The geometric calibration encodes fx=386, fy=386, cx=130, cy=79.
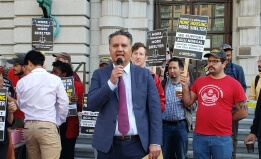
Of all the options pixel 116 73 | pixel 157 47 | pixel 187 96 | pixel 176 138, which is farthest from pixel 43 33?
pixel 116 73

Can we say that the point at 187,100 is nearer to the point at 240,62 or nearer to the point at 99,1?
the point at 240,62

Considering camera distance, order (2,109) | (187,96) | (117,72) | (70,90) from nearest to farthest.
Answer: (117,72) < (2,109) < (187,96) < (70,90)

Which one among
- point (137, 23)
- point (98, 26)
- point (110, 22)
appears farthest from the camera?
point (98, 26)

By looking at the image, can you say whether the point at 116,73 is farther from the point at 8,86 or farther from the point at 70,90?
the point at 70,90

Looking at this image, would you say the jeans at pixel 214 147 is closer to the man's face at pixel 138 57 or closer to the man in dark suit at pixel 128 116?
the man's face at pixel 138 57

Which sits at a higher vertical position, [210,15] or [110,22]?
[210,15]

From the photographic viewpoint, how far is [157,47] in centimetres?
708

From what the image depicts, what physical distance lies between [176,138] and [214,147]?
99 centimetres

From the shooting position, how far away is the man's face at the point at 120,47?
3.63 metres

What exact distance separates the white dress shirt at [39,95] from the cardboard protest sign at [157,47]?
234 cm

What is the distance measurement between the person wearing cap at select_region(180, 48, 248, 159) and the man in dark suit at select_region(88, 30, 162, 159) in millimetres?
1417

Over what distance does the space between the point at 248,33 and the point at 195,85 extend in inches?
247

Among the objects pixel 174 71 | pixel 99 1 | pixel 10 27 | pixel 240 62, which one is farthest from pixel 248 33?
pixel 10 27

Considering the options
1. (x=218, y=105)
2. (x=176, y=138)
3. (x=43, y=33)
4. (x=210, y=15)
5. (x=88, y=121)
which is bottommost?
(x=176, y=138)
